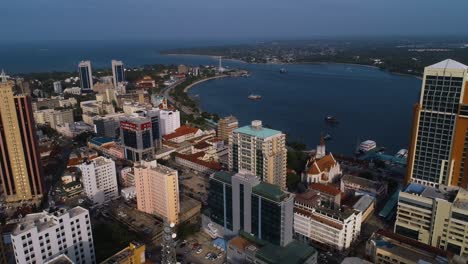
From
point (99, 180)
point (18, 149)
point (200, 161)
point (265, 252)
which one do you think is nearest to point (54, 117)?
point (18, 149)

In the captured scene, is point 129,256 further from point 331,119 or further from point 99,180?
point 331,119

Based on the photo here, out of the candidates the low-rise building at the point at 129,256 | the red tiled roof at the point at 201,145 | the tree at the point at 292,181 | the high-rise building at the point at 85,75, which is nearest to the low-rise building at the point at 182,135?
the red tiled roof at the point at 201,145

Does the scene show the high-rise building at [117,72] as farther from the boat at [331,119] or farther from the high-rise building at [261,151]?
the high-rise building at [261,151]

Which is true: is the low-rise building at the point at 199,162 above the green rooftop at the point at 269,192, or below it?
below

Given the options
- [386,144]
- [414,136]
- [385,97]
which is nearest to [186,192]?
[414,136]

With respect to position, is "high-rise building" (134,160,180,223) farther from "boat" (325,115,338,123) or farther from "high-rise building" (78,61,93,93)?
"high-rise building" (78,61,93,93)

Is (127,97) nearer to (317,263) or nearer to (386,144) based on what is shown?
(386,144)

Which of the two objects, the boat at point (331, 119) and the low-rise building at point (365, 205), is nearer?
the low-rise building at point (365, 205)

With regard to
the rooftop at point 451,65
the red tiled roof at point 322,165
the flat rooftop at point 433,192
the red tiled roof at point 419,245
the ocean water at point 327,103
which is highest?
the rooftop at point 451,65

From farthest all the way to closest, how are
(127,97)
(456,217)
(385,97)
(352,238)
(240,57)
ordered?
(240,57)
(385,97)
(127,97)
(352,238)
(456,217)
